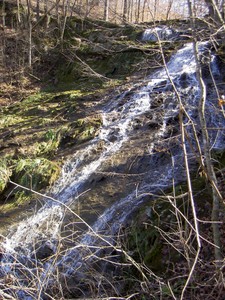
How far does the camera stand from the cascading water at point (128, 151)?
7035 mm

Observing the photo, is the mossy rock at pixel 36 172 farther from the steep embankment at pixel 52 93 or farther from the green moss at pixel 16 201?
the green moss at pixel 16 201

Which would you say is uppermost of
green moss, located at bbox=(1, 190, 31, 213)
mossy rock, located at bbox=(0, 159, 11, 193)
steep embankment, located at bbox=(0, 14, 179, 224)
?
steep embankment, located at bbox=(0, 14, 179, 224)

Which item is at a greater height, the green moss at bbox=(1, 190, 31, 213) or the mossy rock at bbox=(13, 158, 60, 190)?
the mossy rock at bbox=(13, 158, 60, 190)

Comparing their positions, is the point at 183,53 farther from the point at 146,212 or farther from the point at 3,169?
the point at 146,212

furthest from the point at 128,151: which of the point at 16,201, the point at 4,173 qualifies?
the point at 4,173

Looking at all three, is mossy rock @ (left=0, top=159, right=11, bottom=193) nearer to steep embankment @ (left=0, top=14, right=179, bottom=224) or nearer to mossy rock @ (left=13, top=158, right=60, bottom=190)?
steep embankment @ (left=0, top=14, right=179, bottom=224)

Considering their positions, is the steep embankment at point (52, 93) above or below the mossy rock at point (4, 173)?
above

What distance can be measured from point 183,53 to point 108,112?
174 inches

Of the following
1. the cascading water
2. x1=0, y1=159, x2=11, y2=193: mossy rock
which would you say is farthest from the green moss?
the cascading water

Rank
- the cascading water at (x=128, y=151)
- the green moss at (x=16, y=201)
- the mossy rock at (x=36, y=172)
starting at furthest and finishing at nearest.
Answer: the mossy rock at (x=36, y=172)
the green moss at (x=16, y=201)
the cascading water at (x=128, y=151)

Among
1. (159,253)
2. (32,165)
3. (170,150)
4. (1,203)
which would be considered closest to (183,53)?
(170,150)

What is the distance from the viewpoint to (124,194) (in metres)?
7.81

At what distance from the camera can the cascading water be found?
7.04 m

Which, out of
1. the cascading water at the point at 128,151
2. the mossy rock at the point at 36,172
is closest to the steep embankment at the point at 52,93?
the mossy rock at the point at 36,172
